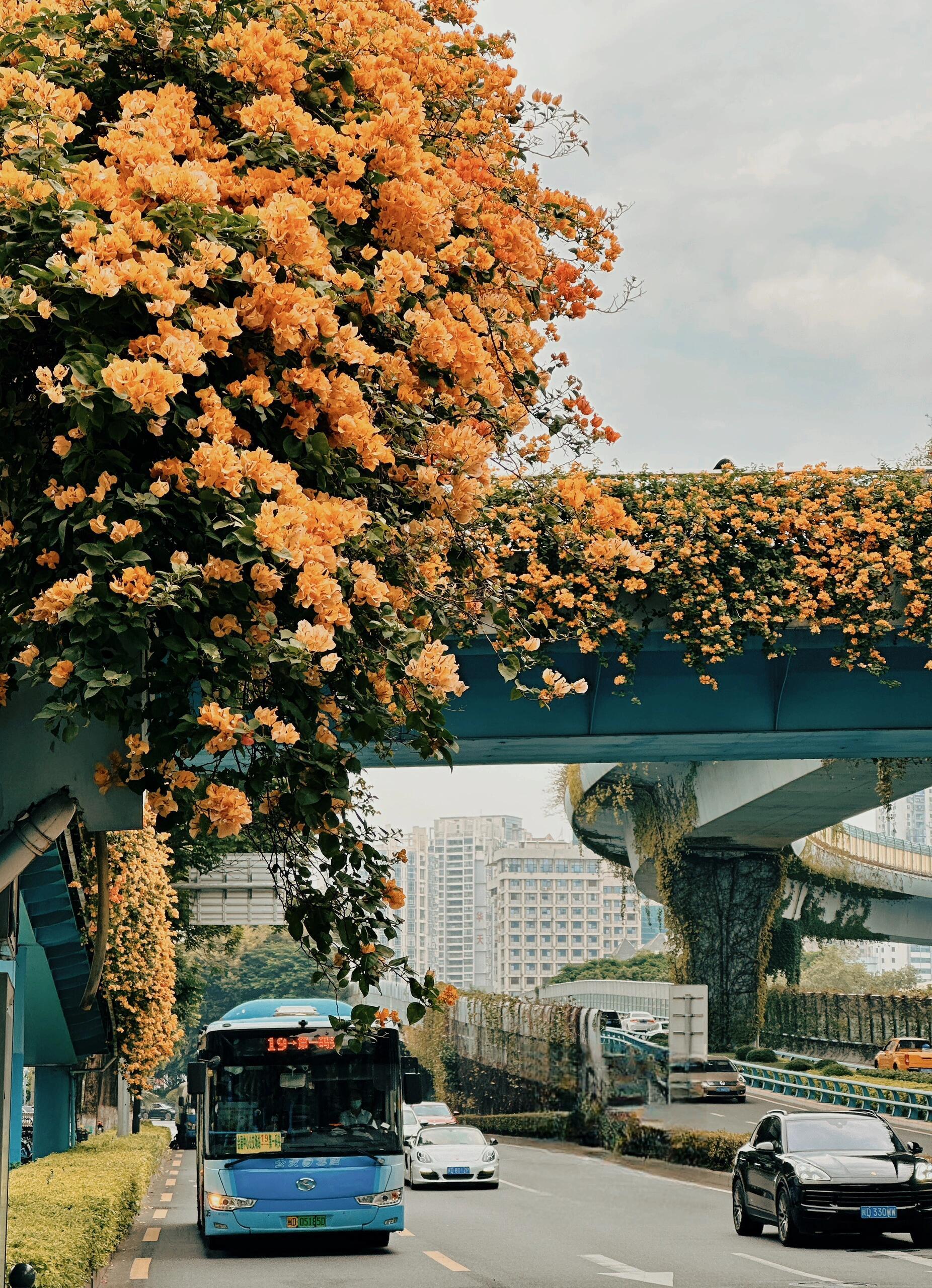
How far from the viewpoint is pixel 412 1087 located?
15.8m

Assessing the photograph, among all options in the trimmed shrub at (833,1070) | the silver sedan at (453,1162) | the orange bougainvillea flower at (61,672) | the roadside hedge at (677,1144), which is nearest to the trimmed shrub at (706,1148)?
the roadside hedge at (677,1144)

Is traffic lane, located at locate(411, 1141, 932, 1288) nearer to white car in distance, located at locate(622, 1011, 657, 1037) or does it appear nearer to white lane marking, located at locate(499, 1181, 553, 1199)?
white lane marking, located at locate(499, 1181, 553, 1199)

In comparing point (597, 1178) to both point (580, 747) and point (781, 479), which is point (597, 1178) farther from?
point (781, 479)

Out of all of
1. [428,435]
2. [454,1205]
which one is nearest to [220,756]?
[428,435]

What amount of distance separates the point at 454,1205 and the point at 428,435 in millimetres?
20309

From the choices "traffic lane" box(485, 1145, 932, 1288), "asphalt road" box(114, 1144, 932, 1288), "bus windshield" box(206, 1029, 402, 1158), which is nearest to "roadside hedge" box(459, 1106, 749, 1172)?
"traffic lane" box(485, 1145, 932, 1288)

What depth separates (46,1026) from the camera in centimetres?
2434

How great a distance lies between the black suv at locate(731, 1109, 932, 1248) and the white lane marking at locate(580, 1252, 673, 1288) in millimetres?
2304

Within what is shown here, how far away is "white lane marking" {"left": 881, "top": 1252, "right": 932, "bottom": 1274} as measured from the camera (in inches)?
576

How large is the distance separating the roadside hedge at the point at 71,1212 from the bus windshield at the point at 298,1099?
4.54 feet

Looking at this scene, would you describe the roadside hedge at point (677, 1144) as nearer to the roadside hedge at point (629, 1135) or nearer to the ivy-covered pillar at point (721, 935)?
the roadside hedge at point (629, 1135)

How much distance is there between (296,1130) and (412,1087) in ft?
4.43

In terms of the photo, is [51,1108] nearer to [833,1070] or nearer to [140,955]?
[140,955]

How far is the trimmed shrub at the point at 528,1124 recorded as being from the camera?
43688mm
